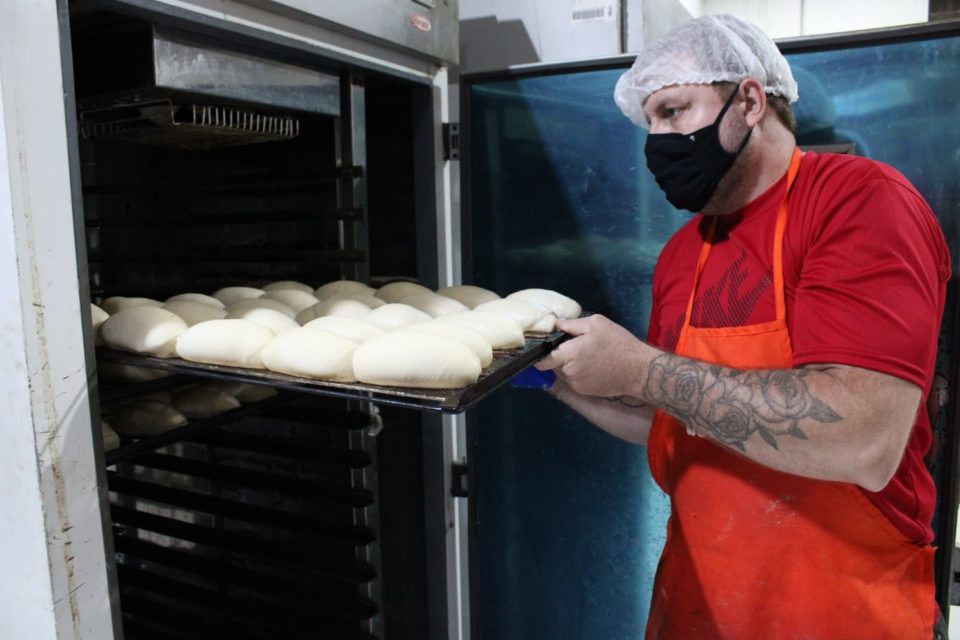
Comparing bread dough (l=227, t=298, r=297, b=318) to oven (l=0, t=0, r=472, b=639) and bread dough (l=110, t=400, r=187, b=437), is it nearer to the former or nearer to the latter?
oven (l=0, t=0, r=472, b=639)

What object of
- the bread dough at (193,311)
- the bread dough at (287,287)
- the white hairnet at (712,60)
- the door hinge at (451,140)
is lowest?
the bread dough at (193,311)

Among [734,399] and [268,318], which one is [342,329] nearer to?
[268,318]

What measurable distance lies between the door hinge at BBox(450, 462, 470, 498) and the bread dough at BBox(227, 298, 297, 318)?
24.0 inches

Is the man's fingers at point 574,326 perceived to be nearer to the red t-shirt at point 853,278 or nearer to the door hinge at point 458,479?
the red t-shirt at point 853,278

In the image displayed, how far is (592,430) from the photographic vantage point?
1691 millimetres

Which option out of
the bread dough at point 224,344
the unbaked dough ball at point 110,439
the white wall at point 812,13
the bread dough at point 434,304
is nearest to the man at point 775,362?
the bread dough at point 434,304

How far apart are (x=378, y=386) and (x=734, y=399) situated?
56 cm

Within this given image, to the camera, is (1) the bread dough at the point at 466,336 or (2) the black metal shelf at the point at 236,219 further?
(2) the black metal shelf at the point at 236,219

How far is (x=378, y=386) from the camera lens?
936 millimetres

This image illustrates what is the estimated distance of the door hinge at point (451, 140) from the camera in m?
1.63

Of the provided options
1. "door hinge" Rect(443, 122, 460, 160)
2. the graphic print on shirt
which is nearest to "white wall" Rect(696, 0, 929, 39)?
"door hinge" Rect(443, 122, 460, 160)

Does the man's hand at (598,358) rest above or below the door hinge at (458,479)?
above

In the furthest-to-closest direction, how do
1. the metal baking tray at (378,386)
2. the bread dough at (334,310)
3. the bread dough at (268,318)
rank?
the bread dough at (334,310) < the bread dough at (268,318) < the metal baking tray at (378,386)

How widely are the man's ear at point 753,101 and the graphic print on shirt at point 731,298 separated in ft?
0.76
